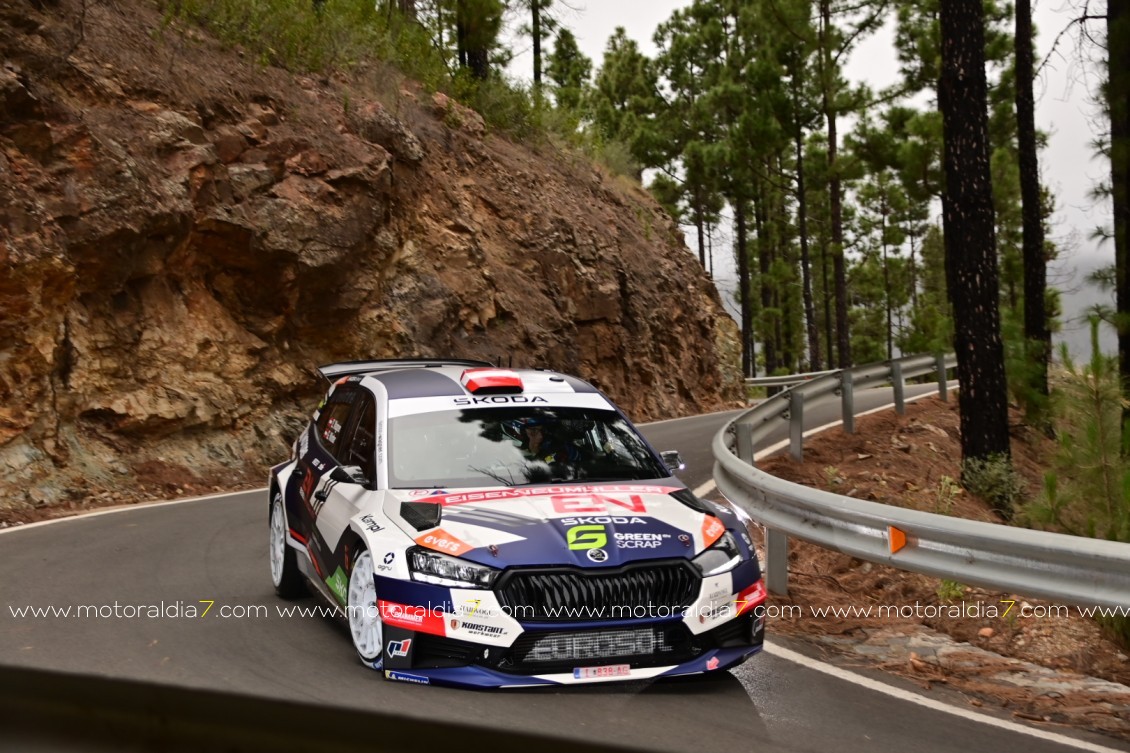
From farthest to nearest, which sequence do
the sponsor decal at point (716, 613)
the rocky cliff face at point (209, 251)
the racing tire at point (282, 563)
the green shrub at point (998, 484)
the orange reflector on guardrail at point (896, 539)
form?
1. the rocky cliff face at point (209, 251)
2. the green shrub at point (998, 484)
3. the racing tire at point (282, 563)
4. the orange reflector on guardrail at point (896, 539)
5. the sponsor decal at point (716, 613)

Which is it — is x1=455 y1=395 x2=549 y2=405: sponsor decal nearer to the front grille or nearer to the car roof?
the car roof

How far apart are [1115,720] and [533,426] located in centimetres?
367

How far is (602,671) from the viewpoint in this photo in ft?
17.7

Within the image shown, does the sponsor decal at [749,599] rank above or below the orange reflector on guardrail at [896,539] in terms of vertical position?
below

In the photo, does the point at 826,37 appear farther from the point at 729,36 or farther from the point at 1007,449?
the point at 1007,449

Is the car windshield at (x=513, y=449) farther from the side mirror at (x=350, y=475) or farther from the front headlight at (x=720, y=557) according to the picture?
the front headlight at (x=720, y=557)

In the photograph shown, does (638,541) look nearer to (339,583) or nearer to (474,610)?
(474,610)

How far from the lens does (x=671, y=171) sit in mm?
54500

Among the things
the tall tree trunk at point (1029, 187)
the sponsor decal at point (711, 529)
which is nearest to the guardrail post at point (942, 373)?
the tall tree trunk at point (1029, 187)

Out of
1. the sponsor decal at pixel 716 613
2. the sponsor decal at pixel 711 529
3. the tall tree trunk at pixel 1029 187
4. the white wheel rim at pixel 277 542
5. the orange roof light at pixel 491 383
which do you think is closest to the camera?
the sponsor decal at pixel 716 613

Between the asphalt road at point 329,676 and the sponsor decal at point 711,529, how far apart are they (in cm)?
77

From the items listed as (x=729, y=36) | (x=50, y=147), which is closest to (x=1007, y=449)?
(x=50, y=147)

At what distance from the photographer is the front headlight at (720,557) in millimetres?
5711

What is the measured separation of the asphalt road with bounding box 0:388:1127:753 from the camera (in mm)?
4961
